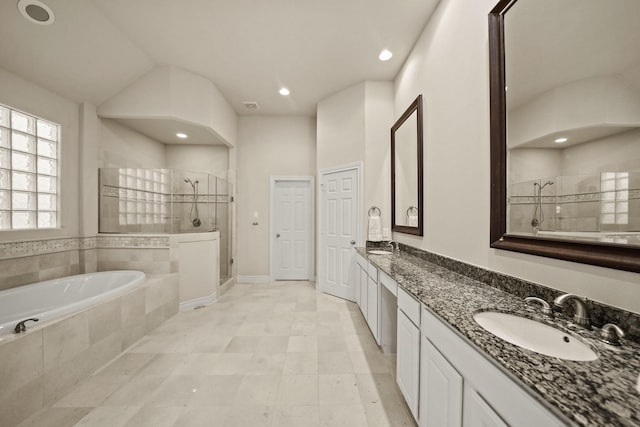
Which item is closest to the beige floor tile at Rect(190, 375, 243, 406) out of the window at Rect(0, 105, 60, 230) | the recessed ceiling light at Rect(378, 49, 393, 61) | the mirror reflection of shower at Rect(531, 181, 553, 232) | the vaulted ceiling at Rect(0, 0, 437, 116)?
the mirror reflection of shower at Rect(531, 181, 553, 232)

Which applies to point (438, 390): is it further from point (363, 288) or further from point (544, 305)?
point (363, 288)

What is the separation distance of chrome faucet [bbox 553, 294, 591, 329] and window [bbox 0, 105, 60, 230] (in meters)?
4.17

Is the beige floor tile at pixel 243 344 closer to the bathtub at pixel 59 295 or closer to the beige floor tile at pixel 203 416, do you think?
the beige floor tile at pixel 203 416

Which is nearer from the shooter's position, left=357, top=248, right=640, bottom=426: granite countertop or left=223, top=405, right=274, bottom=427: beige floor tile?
left=357, top=248, right=640, bottom=426: granite countertop

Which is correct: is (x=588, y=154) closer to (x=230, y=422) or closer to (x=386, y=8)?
(x=386, y=8)

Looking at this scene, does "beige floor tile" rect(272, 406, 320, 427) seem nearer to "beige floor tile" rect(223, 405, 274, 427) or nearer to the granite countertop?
"beige floor tile" rect(223, 405, 274, 427)

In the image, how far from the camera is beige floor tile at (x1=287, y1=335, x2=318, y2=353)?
213cm

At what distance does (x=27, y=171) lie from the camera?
2266mm

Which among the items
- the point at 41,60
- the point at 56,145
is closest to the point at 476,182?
the point at 41,60

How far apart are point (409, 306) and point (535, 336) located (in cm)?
56

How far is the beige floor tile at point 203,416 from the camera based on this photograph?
55.0 inches

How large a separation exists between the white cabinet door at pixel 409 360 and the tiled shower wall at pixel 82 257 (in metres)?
2.89

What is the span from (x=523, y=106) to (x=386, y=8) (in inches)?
67.8

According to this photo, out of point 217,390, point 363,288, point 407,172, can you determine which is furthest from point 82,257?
point 407,172
